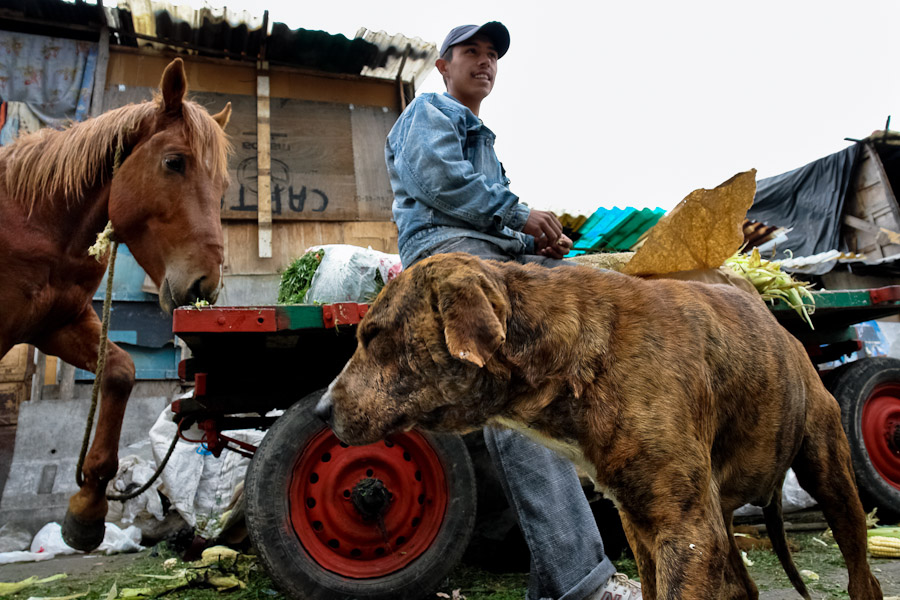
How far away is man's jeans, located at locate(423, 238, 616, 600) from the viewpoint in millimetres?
2307

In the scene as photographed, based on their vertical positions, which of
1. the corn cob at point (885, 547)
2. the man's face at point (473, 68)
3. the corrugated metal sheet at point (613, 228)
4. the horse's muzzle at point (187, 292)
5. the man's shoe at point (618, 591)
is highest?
the man's face at point (473, 68)

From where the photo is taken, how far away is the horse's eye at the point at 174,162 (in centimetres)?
338

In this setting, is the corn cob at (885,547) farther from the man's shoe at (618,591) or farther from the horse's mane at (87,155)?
the horse's mane at (87,155)

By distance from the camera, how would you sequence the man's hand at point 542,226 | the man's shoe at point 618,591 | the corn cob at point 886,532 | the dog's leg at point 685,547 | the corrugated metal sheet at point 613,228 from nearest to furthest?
the dog's leg at point 685,547
the man's shoe at point 618,591
the man's hand at point 542,226
the corn cob at point 886,532
the corrugated metal sheet at point 613,228

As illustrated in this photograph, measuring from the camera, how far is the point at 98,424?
12.5 feet

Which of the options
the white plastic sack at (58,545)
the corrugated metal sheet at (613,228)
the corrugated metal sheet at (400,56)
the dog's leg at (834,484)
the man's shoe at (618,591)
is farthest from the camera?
the corrugated metal sheet at (400,56)

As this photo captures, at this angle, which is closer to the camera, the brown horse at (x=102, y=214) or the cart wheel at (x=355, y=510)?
the cart wheel at (x=355, y=510)

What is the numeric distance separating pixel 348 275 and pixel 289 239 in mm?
5173

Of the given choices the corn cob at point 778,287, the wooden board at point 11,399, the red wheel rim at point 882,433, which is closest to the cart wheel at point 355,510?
the corn cob at point 778,287

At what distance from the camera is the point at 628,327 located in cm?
191

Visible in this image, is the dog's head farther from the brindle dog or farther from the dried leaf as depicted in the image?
the dried leaf

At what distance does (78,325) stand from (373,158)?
6.54 meters

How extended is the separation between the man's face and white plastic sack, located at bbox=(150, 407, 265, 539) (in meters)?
3.44

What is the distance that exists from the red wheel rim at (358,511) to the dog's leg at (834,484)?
1.72 m
